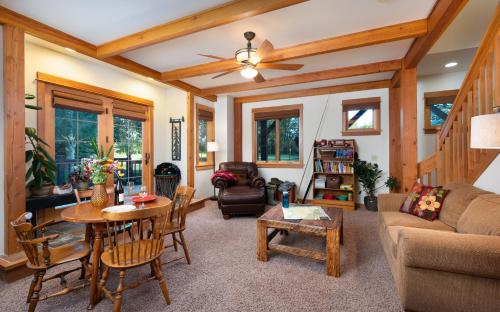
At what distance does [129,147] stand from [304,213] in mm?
3651

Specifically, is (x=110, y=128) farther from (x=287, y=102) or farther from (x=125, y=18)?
(x=287, y=102)

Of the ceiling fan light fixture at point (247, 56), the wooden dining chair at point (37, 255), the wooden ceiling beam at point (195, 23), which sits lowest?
the wooden dining chair at point (37, 255)

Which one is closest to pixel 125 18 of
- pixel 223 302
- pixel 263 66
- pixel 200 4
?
pixel 200 4

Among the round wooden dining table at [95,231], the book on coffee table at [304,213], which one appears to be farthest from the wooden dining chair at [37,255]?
the book on coffee table at [304,213]

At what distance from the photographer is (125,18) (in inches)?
99.4

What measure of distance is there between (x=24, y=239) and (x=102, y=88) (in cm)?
302

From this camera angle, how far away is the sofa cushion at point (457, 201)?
7.06 feet

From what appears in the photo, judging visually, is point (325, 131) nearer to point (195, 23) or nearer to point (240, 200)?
point (240, 200)

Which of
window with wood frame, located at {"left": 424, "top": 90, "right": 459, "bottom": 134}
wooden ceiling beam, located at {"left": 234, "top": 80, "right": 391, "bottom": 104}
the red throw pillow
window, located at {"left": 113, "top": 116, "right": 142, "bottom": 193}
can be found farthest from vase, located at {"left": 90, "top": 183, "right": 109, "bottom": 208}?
window with wood frame, located at {"left": 424, "top": 90, "right": 459, "bottom": 134}

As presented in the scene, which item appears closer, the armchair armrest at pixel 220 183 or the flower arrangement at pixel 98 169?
the flower arrangement at pixel 98 169

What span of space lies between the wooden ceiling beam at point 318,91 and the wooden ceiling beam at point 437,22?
152cm

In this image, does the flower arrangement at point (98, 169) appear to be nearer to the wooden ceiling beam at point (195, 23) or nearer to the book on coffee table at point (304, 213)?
the wooden ceiling beam at point (195, 23)

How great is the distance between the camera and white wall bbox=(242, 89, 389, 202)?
472 centimetres

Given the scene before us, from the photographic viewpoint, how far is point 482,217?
5.78 ft
